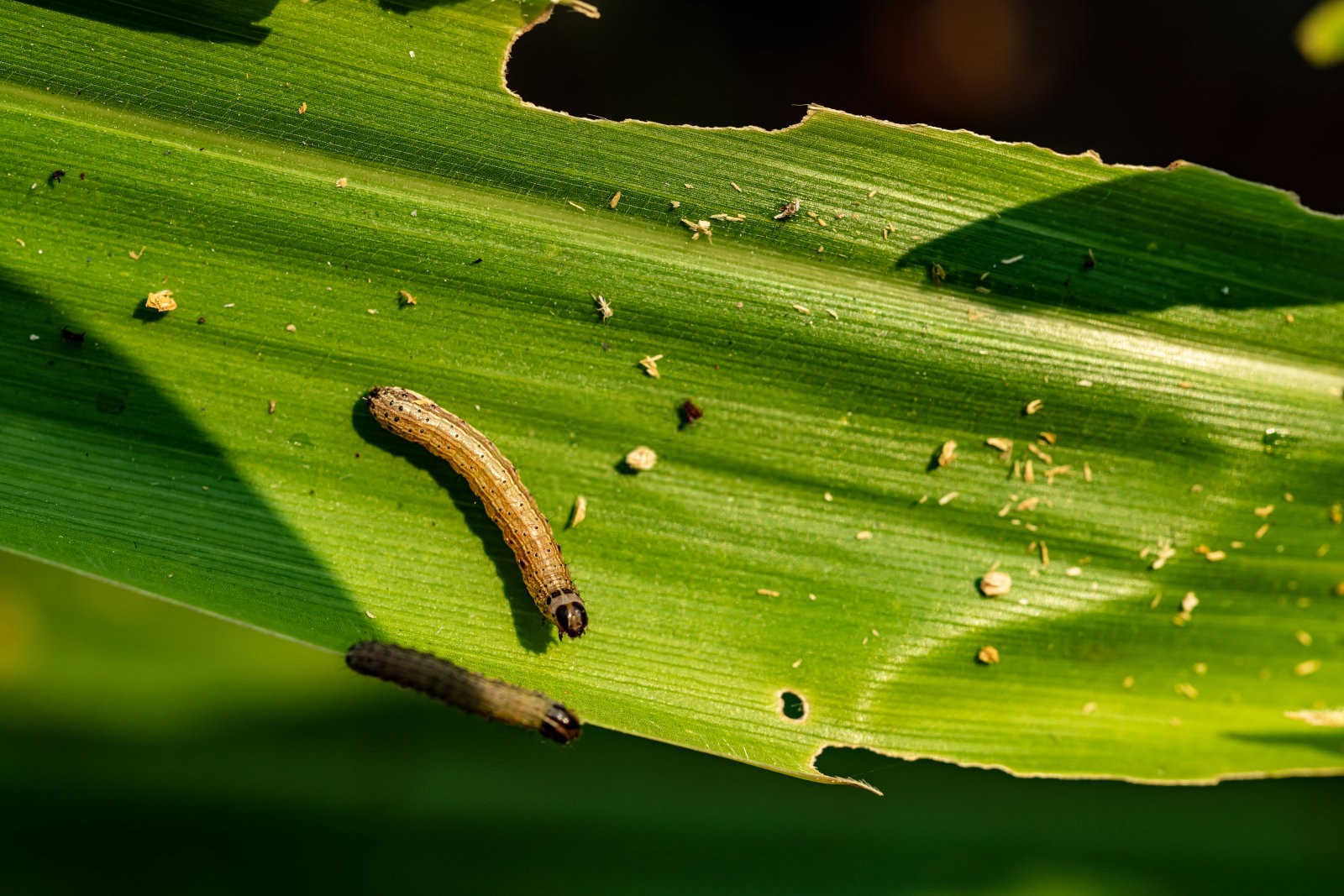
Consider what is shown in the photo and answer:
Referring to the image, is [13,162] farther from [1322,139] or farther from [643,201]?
[1322,139]

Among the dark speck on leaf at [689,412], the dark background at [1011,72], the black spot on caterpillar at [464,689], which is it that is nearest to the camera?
the black spot on caterpillar at [464,689]

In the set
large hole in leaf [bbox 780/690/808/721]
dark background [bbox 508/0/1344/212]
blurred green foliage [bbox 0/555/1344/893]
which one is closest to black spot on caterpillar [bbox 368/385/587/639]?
blurred green foliage [bbox 0/555/1344/893]

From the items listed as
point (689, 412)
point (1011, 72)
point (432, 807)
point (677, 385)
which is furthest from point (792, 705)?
point (1011, 72)

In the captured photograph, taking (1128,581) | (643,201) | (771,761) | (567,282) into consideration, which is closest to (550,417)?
(567,282)

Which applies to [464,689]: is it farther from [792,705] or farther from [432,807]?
[792,705]

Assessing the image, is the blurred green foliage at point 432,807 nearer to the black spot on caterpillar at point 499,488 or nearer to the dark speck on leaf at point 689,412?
the black spot on caterpillar at point 499,488

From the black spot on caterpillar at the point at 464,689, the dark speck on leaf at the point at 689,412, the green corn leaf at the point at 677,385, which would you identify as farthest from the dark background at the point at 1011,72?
the black spot on caterpillar at the point at 464,689
